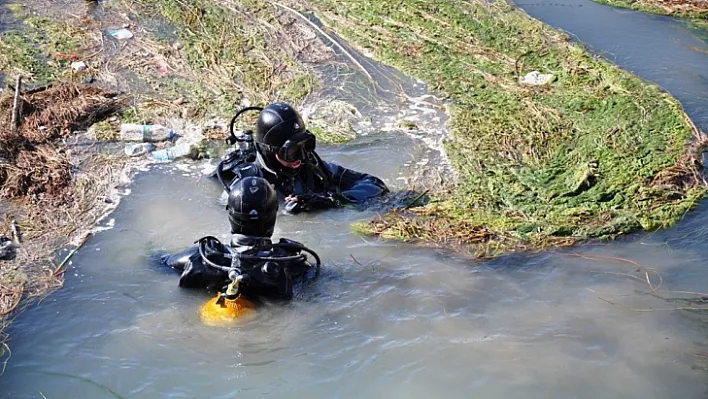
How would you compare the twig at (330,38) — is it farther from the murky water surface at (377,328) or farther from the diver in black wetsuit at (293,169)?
the murky water surface at (377,328)

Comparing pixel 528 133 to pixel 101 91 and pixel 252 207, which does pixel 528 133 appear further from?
pixel 101 91

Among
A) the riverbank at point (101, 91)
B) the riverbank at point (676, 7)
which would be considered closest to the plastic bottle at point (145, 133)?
the riverbank at point (101, 91)

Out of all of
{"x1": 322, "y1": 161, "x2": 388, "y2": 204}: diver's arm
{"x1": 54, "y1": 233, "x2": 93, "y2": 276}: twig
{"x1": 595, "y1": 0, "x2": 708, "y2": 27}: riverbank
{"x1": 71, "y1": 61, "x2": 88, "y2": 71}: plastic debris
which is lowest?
{"x1": 54, "y1": 233, "x2": 93, "y2": 276}: twig

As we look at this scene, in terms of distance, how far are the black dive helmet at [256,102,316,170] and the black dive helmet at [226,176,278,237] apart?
123 cm

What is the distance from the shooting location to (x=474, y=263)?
5902 mm

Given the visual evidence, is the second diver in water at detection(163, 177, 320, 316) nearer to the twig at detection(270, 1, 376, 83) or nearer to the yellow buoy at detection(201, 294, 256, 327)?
the yellow buoy at detection(201, 294, 256, 327)

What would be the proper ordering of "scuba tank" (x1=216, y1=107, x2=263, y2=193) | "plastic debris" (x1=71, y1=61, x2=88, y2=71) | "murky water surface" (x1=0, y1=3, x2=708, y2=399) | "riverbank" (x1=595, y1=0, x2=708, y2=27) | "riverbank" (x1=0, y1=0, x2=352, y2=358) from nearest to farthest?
1. "murky water surface" (x1=0, y1=3, x2=708, y2=399)
2. "riverbank" (x1=0, y1=0, x2=352, y2=358)
3. "scuba tank" (x1=216, y1=107, x2=263, y2=193)
4. "plastic debris" (x1=71, y1=61, x2=88, y2=71)
5. "riverbank" (x1=595, y1=0, x2=708, y2=27)

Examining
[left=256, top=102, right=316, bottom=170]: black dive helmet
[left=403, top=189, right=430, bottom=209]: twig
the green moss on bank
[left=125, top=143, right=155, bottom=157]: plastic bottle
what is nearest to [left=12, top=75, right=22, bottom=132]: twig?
[left=125, top=143, right=155, bottom=157]: plastic bottle

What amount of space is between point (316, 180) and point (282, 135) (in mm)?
702

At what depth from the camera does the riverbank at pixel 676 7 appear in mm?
11070

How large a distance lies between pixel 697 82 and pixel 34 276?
7.51 m

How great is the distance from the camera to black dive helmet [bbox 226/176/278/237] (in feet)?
15.7

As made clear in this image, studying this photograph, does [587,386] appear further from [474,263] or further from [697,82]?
[697,82]

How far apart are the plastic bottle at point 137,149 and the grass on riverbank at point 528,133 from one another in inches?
100
